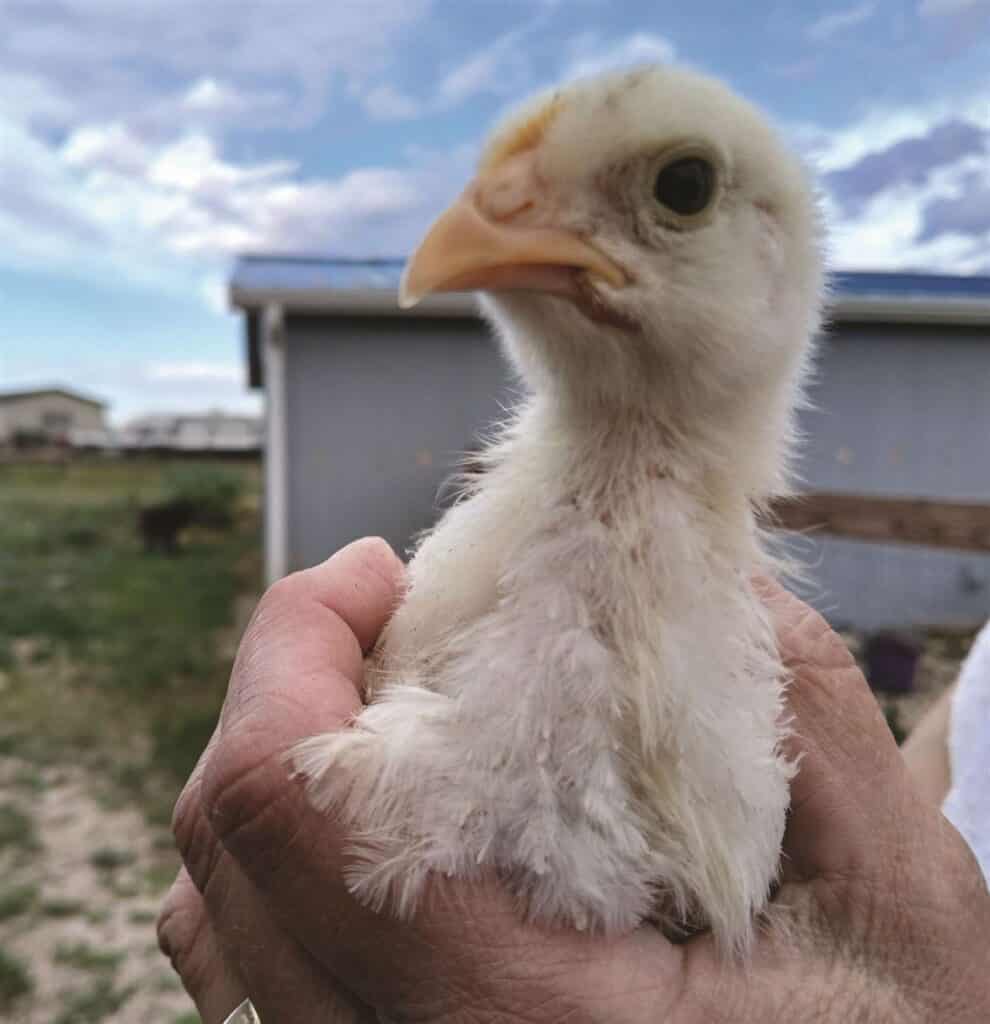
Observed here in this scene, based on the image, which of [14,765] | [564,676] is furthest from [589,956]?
[14,765]

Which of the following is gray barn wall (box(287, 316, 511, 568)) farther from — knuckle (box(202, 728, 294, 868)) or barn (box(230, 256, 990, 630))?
knuckle (box(202, 728, 294, 868))

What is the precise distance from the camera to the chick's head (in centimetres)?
137

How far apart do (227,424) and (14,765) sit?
4296 cm

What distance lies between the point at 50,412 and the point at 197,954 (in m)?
68.8

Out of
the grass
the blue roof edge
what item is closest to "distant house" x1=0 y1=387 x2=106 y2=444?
the grass

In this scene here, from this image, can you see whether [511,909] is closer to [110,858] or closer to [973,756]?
[973,756]

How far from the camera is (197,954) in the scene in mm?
1683

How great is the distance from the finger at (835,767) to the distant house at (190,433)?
3833 centimetres

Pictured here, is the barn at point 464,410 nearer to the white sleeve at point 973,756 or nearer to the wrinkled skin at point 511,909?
the white sleeve at point 973,756

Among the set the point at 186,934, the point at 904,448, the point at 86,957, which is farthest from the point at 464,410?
the point at 186,934

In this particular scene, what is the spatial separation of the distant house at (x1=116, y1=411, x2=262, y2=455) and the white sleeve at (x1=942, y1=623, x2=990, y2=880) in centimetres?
3784

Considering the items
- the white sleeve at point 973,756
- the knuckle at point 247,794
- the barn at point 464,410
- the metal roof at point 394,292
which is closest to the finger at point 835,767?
the white sleeve at point 973,756

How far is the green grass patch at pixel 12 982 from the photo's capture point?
371cm

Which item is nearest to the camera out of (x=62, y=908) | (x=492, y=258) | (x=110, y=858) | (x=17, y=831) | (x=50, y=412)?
(x=492, y=258)
